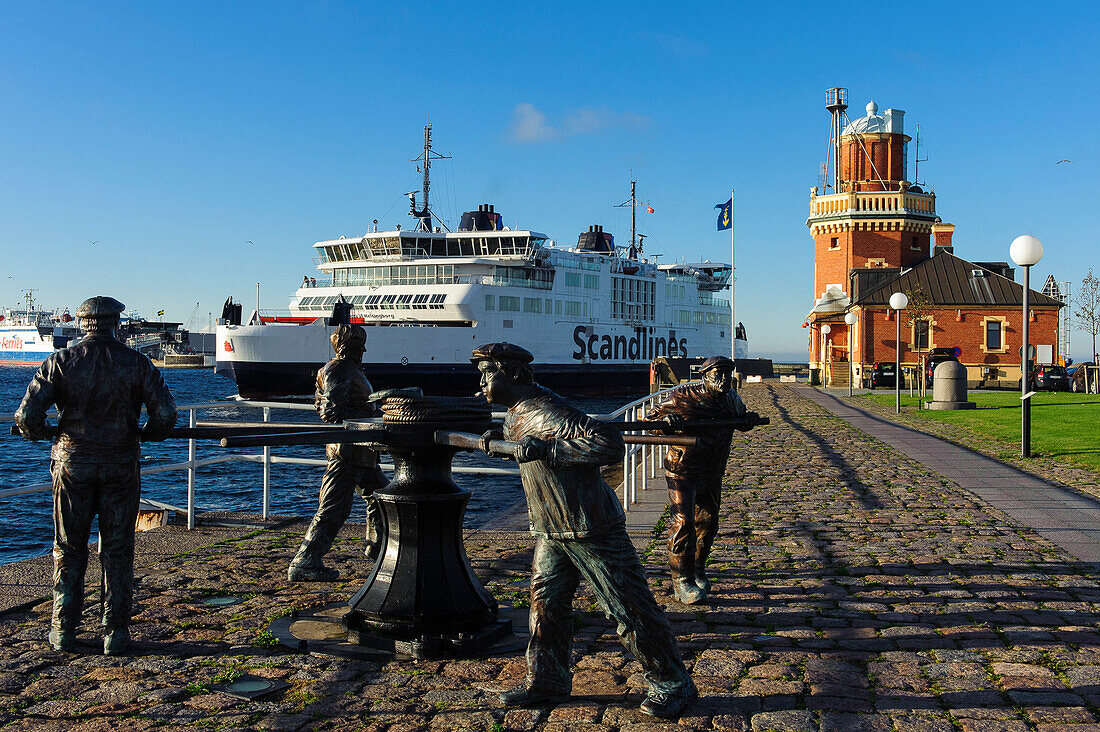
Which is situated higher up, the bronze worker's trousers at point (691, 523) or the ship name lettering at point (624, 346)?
the ship name lettering at point (624, 346)

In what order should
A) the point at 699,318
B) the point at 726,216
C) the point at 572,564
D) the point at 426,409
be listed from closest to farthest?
the point at 572,564 → the point at 426,409 → the point at 726,216 → the point at 699,318

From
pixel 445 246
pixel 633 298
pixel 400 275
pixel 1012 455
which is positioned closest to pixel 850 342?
pixel 633 298

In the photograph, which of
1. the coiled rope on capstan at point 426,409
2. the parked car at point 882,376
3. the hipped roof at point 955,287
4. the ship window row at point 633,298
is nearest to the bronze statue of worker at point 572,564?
the coiled rope on capstan at point 426,409

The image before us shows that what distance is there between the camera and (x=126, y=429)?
15.3 feet

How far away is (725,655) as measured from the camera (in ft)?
14.9

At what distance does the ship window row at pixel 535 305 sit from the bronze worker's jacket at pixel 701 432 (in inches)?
1624

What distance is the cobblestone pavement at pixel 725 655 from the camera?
3.73 m

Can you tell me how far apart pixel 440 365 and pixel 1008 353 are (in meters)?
28.3

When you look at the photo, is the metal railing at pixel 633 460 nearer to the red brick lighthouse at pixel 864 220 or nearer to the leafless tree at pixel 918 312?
the leafless tree at pixel 918 312

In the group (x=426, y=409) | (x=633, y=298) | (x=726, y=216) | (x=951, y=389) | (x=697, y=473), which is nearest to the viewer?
(x=426, y=409)

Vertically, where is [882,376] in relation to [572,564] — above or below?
above

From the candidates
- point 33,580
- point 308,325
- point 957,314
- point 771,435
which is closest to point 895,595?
point 33,580

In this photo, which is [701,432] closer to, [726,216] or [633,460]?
[633,460]

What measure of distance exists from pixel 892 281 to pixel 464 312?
22847mm
